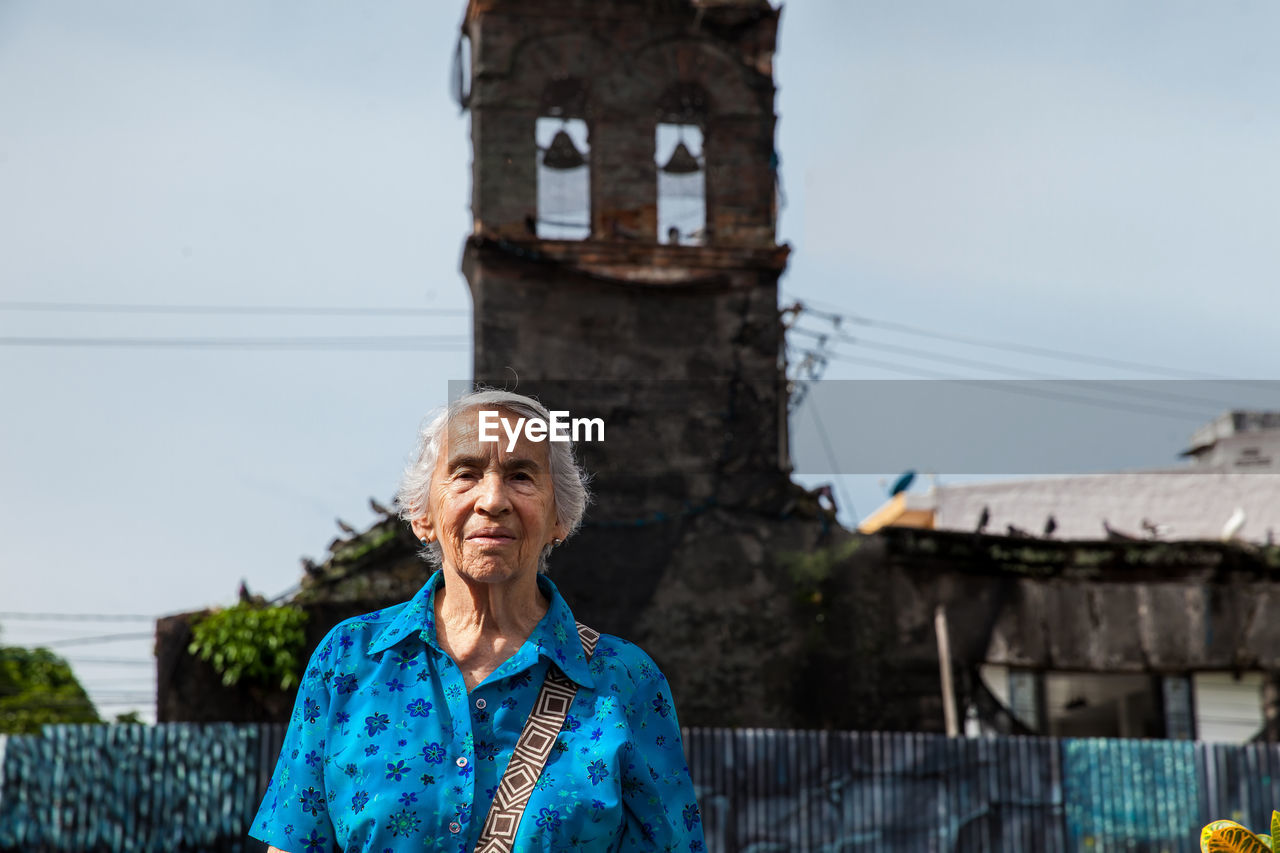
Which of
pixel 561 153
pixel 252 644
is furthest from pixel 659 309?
pixel 252 644

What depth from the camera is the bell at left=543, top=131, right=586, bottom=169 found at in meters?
14.9

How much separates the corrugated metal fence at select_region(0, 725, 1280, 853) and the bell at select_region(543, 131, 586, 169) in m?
6.51

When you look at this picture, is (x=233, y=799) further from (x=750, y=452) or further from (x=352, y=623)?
(x=352, y=623)

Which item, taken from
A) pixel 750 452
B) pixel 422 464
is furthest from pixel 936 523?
pixel 422 464

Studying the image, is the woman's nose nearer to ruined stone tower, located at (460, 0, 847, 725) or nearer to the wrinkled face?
the wrinkled face

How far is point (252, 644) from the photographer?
12.2 meters

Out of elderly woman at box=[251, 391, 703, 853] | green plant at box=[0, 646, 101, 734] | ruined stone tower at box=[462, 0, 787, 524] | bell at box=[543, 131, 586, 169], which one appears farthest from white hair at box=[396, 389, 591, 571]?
green plant at box=[0, 646, 101, 734]

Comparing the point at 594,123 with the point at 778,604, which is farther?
the point at 594,123

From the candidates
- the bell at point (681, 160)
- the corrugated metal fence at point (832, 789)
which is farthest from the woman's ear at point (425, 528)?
the bell at point (681, 160)

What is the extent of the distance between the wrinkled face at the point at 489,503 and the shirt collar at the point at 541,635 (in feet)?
0.35

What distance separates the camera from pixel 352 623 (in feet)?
10.4

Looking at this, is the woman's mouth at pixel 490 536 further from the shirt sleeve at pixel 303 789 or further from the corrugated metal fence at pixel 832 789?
the corrugated metal fence at pixel 832 789

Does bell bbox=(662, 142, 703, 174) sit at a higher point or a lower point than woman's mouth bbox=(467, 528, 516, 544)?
higher

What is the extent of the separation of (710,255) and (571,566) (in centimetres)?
355
